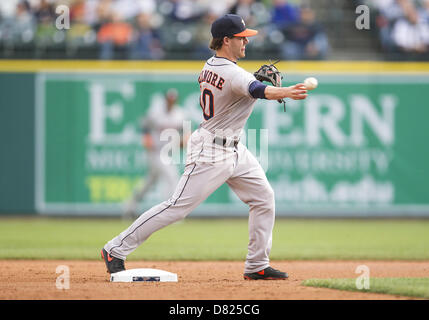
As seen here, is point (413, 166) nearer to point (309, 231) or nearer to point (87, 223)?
point (309, 231)

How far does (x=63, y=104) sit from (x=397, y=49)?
6640 mm

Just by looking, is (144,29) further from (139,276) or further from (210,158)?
(139,276)

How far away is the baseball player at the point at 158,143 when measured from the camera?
41.4 ft

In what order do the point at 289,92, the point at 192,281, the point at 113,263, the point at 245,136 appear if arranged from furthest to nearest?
the point at 245,136 → the point at 192,281 → the point at 113,263 → the point at 289,92

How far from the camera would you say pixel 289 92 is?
538cm

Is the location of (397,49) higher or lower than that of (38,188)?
higher

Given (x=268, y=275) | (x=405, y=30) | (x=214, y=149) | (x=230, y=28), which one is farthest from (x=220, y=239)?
(x=405, y=30)

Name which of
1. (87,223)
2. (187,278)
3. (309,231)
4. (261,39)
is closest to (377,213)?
(309,231)

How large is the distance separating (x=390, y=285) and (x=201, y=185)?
170 cm

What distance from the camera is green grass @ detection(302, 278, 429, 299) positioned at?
5.38m

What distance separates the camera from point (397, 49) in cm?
1434

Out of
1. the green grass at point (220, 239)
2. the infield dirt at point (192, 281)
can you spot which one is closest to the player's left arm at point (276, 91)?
the infield dirt at point (192, 281)

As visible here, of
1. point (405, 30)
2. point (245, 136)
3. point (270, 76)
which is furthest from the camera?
point (405, 30)

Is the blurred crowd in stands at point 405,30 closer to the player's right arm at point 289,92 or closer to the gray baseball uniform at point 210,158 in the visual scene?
the gray baseball uniform at point 210,158
